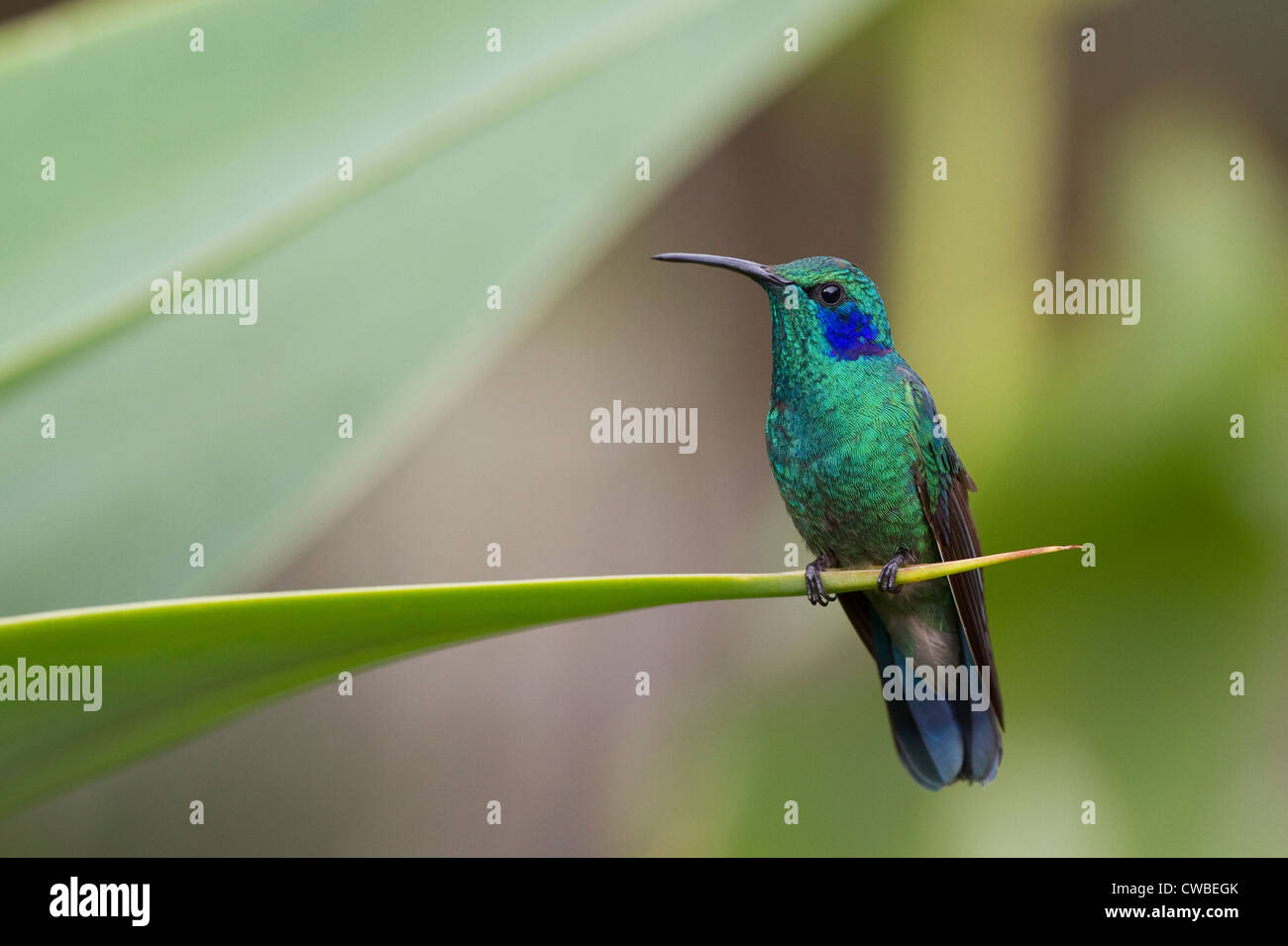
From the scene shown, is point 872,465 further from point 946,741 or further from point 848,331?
point 946,741

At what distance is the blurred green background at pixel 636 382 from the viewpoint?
53 centimetres

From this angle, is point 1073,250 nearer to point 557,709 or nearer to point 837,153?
point 837,153

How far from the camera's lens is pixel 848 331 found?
916 mm

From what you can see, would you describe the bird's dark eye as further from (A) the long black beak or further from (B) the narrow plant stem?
(B) the narrow plant stem

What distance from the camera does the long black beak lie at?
2.56 feet

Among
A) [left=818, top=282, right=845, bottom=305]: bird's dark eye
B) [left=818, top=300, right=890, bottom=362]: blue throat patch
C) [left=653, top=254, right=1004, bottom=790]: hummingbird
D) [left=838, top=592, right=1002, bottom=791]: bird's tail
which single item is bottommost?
[left=838, top=592, right=1002, bottom=791]: bird's tail

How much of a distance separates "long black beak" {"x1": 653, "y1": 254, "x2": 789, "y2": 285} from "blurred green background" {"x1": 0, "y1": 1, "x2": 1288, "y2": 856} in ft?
0.22

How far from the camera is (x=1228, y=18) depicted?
139 cm

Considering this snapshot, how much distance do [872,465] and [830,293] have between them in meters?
0.15

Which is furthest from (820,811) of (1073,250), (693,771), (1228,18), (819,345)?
(1228,18)

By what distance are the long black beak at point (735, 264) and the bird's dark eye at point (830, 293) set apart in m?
0.03

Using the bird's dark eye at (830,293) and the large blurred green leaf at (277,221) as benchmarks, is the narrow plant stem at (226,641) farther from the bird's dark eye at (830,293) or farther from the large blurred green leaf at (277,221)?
the bird's dark eye at (830,293)

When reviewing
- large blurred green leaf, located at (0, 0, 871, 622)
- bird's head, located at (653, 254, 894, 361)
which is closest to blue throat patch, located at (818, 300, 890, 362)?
bird's head, located at (653, 254, 894, 361)

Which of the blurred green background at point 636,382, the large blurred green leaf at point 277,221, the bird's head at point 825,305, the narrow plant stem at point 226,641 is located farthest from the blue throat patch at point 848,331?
the narrow plant stem at point 226,641
